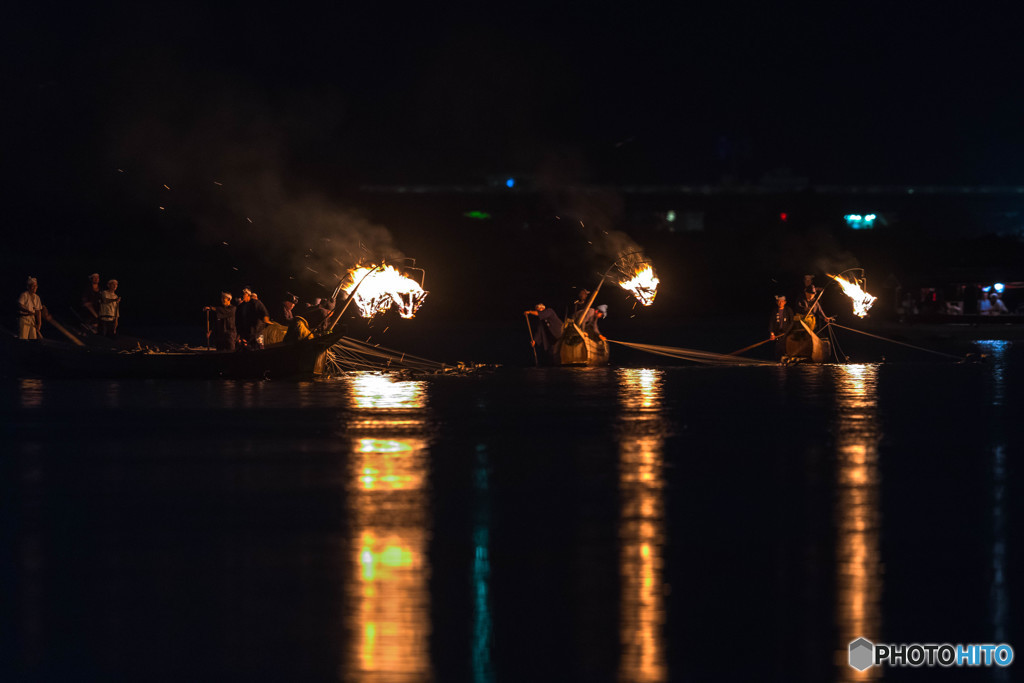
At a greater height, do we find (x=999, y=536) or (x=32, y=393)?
(x=32, y=393)

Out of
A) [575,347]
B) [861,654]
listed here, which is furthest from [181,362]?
[861,654]

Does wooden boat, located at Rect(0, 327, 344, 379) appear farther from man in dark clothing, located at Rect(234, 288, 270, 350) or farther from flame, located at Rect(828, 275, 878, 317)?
flame, located at Rect(828, 275, 878, 317)

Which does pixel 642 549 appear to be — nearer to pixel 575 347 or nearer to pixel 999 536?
pixel 999 536

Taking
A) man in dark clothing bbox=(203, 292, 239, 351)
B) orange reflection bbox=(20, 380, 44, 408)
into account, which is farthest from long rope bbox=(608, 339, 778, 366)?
orange reflection bbox=(20, 380, 44, 408)

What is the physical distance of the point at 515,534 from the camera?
326 inches

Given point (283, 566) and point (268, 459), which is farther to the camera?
point (268, 459)

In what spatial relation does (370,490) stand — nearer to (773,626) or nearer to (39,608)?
(39,608)

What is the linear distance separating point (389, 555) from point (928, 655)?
10.3 feet

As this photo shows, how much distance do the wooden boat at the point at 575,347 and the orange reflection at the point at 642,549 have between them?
37.1 ft

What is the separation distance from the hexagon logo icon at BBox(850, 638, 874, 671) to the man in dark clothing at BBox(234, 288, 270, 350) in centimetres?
2009

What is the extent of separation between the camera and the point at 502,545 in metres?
7.91

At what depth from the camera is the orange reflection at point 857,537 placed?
596cm

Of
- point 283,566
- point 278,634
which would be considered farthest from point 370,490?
point 278,634

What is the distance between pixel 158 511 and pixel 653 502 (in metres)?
3.38
